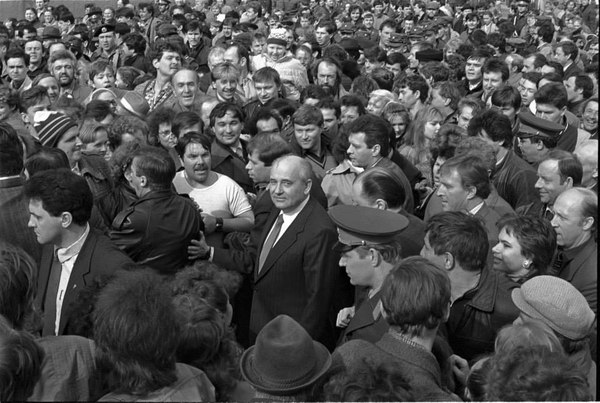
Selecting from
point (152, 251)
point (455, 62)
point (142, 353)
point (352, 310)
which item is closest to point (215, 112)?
point (152, 251)

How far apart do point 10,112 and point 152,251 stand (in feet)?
10.3

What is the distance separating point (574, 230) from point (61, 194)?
8.99 ft

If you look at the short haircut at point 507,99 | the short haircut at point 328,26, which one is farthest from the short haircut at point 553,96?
the short haircut at point 328,26

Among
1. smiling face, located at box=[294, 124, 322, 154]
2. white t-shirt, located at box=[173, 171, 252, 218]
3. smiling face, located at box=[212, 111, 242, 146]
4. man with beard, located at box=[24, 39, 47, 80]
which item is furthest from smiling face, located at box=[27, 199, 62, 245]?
man with beard, located at box=[24, 39, 47, 80]

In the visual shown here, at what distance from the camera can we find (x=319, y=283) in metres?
Result: 4.30

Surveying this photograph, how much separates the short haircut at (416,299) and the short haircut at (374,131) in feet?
8.83

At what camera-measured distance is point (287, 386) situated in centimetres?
281

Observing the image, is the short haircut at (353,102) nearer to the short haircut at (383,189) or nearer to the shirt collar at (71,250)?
the short haircut at (383,189)

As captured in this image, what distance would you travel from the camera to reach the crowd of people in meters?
2.60

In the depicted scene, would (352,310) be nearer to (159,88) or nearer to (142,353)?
(142,353)

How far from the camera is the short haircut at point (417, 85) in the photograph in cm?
812

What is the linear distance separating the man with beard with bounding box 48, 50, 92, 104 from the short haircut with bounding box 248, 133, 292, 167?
383 centimetres

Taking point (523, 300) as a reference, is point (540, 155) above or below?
below

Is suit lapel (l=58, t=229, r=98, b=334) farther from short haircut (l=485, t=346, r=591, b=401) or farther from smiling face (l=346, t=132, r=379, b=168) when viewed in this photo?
smiling face (l=346, t=132, r=379, b=168)
